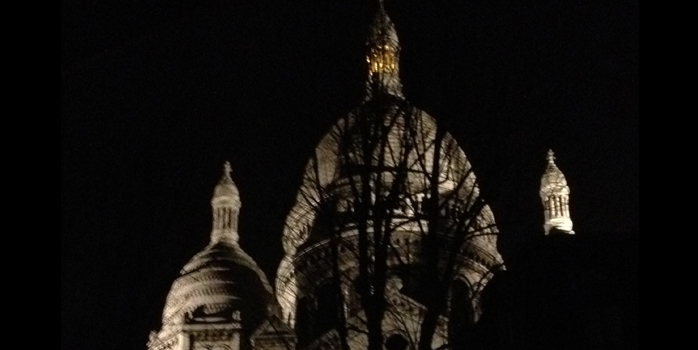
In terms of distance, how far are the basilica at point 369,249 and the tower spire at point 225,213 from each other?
0.15 feet

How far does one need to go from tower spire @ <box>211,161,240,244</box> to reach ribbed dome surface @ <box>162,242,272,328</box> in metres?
1.25

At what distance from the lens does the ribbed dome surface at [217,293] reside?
37.8 m

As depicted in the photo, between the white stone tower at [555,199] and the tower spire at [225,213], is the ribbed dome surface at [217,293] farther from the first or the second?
the white stone tower at [555,199]

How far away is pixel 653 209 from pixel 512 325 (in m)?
13.2

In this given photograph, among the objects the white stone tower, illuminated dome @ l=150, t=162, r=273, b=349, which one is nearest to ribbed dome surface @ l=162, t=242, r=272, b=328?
illuminated dome @ l=150, t=162, r=273, b=349

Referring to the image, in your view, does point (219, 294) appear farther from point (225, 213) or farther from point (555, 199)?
point (555, 199)

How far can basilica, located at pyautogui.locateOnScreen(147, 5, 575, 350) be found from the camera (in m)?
13.6

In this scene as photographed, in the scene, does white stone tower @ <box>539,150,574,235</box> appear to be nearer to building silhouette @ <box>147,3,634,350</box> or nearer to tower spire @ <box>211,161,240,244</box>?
building silhouette @ <box>147,3,634,350</box>

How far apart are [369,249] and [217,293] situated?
22945mm

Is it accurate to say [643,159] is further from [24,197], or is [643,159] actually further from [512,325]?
[512,325]

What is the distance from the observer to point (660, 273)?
8.63 m

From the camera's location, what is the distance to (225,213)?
132 ft

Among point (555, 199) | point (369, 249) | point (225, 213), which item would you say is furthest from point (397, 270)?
point (225, 213)

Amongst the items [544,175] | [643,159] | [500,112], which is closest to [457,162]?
[500,112]
